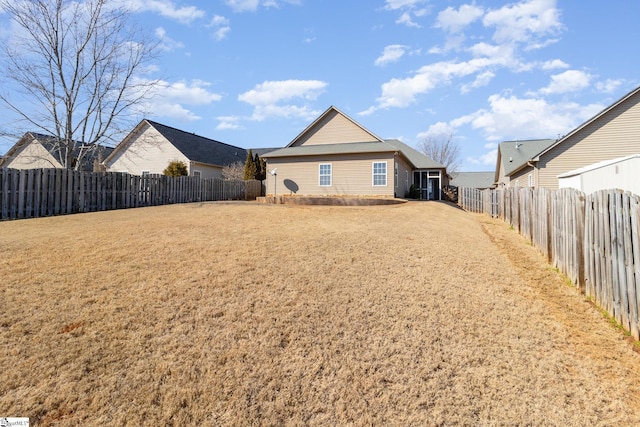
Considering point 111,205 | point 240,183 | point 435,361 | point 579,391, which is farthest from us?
point 240,183

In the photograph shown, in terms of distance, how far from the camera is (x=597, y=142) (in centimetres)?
1709

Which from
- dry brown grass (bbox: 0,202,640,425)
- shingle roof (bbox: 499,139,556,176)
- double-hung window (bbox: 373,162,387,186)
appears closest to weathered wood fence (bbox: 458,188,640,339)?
dry brown grass (bbox: 0,202,640,425)

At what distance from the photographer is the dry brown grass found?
8.63 feet

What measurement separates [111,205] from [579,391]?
1760 cm

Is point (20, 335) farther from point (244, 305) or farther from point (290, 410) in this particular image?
point (290, 410)

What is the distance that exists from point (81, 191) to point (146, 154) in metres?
14.8

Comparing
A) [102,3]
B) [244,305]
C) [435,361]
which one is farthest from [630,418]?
[102,3]

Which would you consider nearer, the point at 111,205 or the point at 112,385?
the point at 112,385

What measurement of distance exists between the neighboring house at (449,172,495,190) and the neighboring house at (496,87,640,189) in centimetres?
3832

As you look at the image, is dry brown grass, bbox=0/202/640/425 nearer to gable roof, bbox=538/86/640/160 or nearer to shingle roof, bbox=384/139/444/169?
gable roof, bbox=538/86/640/160

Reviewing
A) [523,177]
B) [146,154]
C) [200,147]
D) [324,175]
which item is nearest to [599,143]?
[523,177]

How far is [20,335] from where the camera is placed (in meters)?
3.29

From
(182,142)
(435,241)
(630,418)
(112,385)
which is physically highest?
(182,142)

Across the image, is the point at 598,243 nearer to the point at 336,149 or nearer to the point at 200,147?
the point at 336,149
